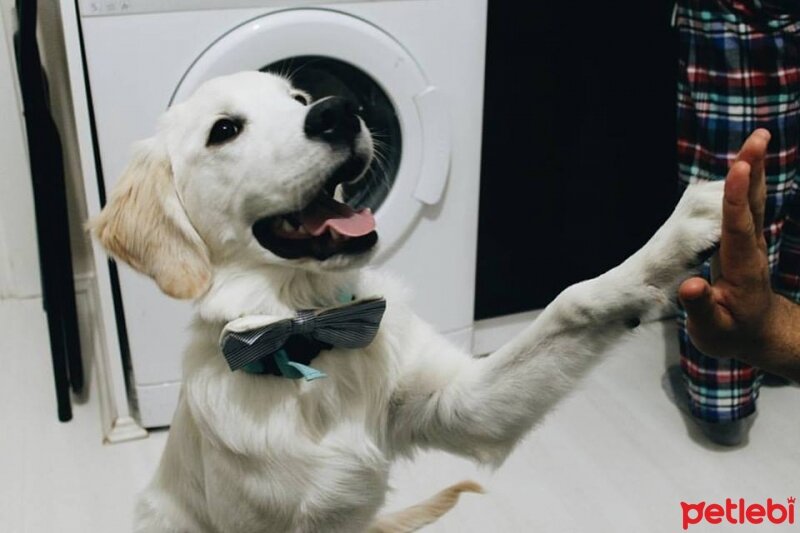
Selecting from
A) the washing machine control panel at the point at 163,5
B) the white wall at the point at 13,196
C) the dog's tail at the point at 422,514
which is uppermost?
the washing machine control panel at the point at 163,5

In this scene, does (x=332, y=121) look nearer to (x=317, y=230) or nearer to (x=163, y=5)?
(x=317, y=230)

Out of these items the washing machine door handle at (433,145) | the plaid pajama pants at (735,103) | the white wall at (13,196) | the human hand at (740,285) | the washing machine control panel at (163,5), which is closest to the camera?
the human hand at (740,285)

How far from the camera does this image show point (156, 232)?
3.35ft

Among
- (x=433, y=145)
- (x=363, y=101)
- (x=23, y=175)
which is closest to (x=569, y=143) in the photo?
(x=433, y=145)

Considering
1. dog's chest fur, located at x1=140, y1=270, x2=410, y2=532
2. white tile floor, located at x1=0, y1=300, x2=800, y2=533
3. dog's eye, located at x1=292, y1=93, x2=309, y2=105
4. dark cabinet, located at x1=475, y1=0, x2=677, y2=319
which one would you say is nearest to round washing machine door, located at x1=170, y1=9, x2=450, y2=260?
dark cabinet, located at x1=475, y1=0, x2=677, y2=319

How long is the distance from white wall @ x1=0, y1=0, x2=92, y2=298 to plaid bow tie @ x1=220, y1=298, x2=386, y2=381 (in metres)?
1.10

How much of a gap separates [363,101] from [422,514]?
778 mm

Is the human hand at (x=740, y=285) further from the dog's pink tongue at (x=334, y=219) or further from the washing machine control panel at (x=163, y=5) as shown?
the washing machine control panel at (x=163, y=5)

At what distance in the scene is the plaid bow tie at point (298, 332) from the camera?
3.11ft

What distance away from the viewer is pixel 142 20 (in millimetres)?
1490

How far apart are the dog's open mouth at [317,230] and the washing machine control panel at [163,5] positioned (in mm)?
641

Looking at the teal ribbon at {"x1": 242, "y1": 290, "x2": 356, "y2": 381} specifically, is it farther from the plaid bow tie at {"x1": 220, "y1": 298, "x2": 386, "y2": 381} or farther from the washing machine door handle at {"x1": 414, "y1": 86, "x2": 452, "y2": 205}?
the washing machine door handle at {"x1": 414, "y1": 86, "x2": 452, "y2": 205}

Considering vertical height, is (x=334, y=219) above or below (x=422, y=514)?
above

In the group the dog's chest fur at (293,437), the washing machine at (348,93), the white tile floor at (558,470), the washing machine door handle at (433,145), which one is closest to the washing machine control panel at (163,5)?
the washing machine at (348,93)
